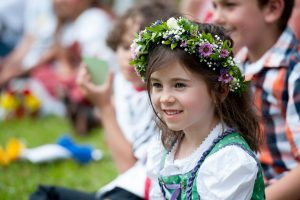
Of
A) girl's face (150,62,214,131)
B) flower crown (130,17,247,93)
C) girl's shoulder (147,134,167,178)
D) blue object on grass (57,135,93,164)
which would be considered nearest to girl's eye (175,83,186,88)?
girl's face (150,62,214,131)

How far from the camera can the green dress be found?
2002 mm

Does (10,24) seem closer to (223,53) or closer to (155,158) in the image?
(155,158)

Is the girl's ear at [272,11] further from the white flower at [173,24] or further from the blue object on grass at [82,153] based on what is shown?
the blue object on grass at [82,153]

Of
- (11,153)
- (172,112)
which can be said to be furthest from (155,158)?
(11,153)

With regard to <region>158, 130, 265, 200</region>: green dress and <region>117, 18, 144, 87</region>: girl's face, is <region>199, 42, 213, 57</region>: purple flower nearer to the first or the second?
<region>158, 130, 265, 200</region>: green dress

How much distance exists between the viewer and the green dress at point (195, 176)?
2.00 m

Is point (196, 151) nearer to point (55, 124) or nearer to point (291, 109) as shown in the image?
point (291, 109)

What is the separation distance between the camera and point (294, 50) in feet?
8.39

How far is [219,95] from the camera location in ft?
6.84

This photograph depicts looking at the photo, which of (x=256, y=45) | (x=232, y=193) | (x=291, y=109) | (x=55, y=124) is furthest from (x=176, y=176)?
(x=55, y=124)

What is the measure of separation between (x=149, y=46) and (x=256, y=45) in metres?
0.76

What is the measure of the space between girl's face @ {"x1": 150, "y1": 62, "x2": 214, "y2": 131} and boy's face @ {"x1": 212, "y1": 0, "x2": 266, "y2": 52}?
0.63 metres

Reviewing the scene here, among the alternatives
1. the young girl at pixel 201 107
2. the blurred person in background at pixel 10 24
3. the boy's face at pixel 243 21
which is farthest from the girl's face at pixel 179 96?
the blurred person in background at pixel 10 24

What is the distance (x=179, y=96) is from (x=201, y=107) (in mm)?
93
